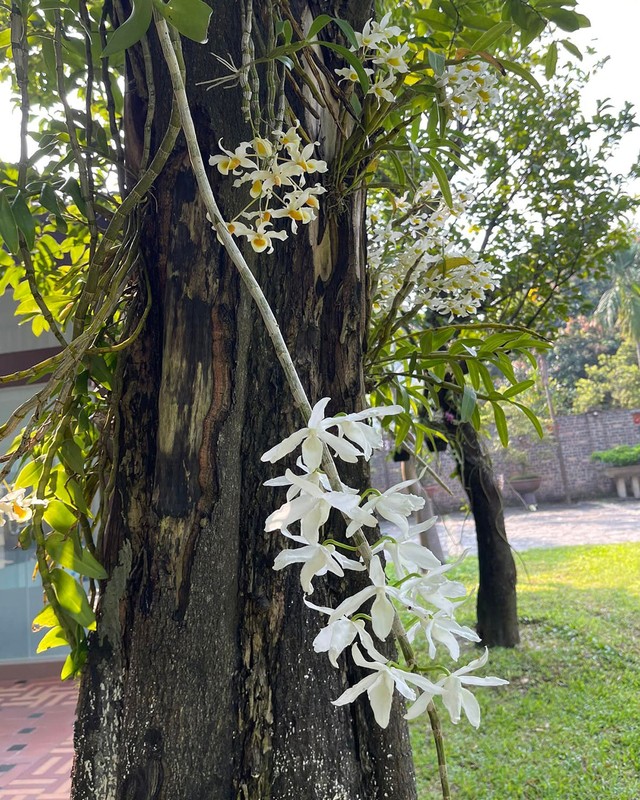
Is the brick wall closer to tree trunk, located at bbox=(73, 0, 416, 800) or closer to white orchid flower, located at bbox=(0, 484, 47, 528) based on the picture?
tree trunk, located at bbox=(73, 0, 416, 800)

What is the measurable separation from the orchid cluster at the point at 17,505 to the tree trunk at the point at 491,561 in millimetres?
3207

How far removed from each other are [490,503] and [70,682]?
10.1 ft

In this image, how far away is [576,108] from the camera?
344 cm

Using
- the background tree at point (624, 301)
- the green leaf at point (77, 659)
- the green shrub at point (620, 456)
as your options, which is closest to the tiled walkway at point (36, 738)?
the green leaf at point (77, 659)

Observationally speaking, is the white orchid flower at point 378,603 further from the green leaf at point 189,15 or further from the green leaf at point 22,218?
the green leaf at point 22,218

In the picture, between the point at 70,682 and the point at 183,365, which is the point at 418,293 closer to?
the point at 183,365

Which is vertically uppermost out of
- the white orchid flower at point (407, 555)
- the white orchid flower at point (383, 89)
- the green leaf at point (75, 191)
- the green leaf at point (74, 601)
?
the white orchid flower at point (383, 89)

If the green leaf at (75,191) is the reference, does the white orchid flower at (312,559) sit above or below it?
below

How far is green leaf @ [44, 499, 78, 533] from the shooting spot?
0.74 meters

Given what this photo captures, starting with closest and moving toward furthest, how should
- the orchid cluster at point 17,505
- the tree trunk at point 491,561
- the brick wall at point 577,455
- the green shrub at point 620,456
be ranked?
the orchid cluster at point 17,505 < the tree trunk at point 491,561 < the green shrub at point 620,456 < the brick wall at point 577,455

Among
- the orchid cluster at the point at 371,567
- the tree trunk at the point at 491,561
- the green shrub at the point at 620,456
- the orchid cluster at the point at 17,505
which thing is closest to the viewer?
the orchid cluster at the point at 371,567

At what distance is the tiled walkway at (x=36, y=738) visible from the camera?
113 inches

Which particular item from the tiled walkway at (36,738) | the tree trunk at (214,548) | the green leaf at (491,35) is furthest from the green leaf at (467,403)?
the tiled walkway at (36,738)

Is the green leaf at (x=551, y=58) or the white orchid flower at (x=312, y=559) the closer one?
the white orchid flower at (x=312, y=559)
